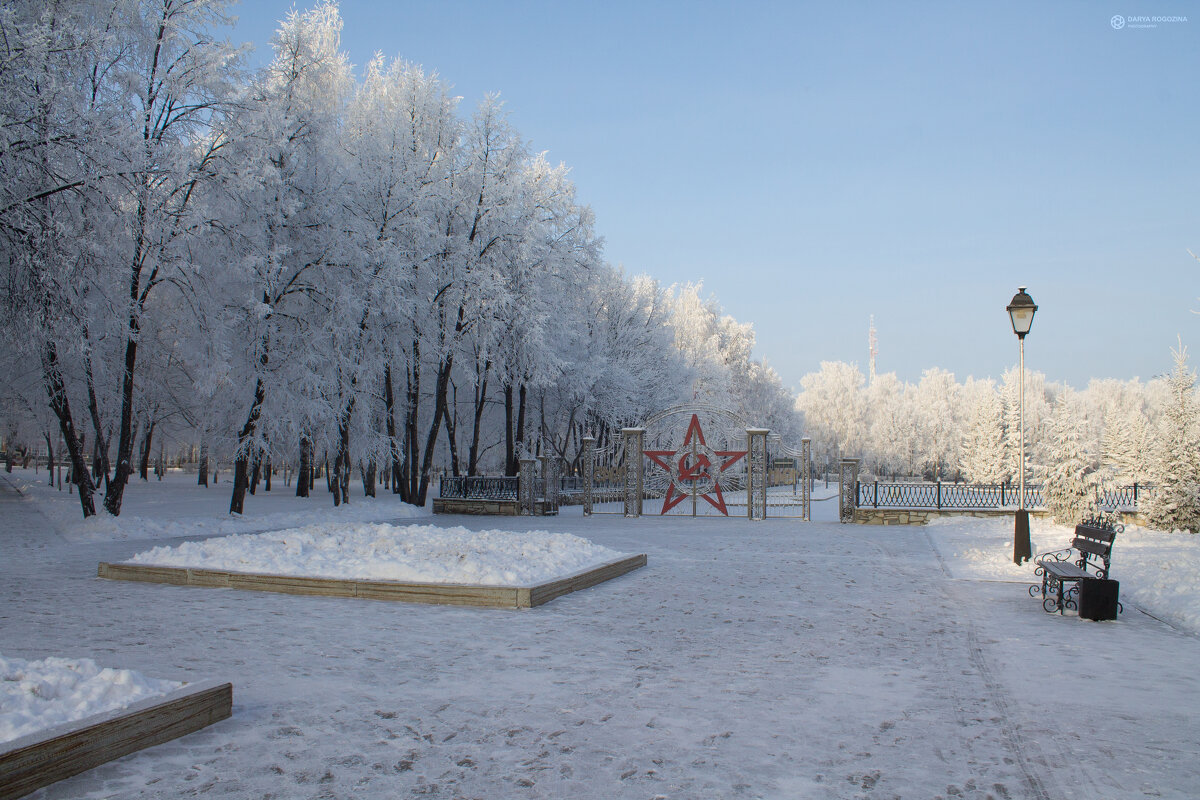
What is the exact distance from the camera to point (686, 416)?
42.8 m

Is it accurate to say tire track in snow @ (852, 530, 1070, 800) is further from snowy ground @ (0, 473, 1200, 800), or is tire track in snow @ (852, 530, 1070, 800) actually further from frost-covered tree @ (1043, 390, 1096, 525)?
frost-covered tree @ (1043, 390, 1096, 525)

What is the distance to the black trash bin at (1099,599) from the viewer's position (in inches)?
385

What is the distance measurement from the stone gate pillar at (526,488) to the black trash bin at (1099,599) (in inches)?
792

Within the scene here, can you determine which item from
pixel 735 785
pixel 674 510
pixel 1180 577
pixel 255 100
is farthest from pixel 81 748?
pixel 674 510

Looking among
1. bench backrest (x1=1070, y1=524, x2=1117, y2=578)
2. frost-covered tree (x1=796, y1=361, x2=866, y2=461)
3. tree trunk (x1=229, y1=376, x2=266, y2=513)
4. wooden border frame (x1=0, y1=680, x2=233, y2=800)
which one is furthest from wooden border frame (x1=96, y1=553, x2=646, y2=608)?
frost-covered tree (x1=796, y1=361, x2=866, y2=461)

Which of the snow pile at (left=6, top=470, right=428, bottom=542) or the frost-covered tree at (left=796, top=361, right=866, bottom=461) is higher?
the frost-covered tree at (left=796, top=361, right=866, bottom=461)

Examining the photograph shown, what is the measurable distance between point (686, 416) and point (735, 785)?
38.4 metres

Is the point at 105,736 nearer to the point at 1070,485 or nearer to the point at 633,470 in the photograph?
the point at 1070,485

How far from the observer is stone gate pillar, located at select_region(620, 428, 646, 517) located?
→ 28281 mm

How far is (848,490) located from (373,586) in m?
19.7

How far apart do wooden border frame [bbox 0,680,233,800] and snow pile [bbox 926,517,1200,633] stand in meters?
9.95

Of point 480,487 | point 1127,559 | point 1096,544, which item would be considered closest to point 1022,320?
point 1127,559

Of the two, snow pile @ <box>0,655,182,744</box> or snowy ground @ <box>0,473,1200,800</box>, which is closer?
snow pile @ <box>0,655,182,744</box>

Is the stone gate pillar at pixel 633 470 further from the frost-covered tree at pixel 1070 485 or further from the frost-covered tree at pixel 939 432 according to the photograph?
the frost-covered tree at pixel 939 432
